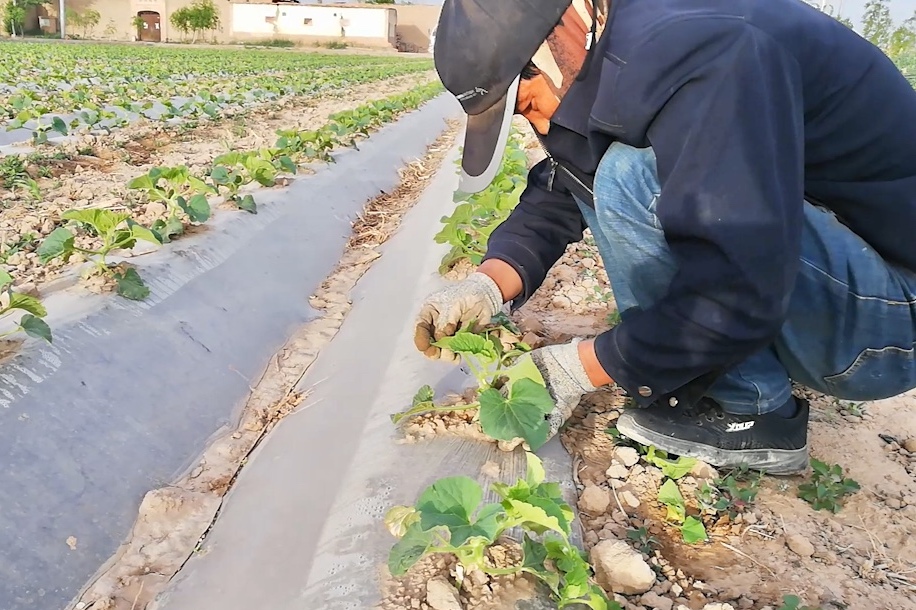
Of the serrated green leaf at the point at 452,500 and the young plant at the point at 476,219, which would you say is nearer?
the serrated green leaf at the point at 452,500

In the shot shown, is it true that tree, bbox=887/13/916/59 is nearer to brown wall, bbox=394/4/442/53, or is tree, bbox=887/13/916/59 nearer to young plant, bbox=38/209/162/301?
young plant, bbox=38/209/162/301

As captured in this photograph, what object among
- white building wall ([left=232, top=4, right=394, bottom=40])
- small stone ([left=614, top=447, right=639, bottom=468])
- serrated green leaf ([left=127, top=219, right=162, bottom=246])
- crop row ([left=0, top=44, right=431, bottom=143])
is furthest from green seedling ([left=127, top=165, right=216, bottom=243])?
white building wall ([left=232, top=4, right=394, bottom=40])

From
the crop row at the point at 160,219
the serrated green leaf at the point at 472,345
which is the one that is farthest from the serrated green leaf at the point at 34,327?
the serrated green leaf at the point at 472,345

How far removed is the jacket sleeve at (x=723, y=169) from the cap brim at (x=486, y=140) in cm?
24

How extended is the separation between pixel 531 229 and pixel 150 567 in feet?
4.09

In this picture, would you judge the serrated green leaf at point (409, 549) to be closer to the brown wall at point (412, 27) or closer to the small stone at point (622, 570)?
the small stone at point (622, 570)

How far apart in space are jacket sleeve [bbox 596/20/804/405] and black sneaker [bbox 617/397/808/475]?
0.35 meters

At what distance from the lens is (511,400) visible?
1619 mm

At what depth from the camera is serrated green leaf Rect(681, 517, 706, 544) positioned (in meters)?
1.50

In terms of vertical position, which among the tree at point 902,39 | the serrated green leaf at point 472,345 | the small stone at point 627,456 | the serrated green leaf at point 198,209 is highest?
the tree at point 902,39

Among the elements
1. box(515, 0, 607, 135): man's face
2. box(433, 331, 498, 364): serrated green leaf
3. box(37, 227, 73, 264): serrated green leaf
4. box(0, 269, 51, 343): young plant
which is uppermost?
box(515, 0, 607, 135): man's face

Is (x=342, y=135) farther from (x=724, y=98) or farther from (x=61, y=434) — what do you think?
(x=724, y=98)

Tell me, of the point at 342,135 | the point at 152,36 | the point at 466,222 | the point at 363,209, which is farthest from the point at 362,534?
the point at 152,36

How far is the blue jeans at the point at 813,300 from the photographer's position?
1544 millimetres
